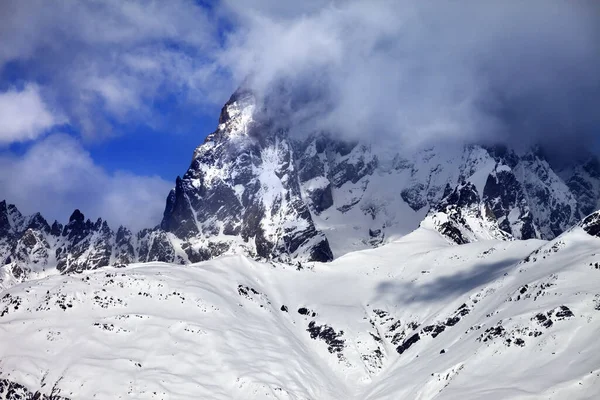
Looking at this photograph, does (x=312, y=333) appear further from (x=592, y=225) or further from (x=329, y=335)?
(x=592, y=225)

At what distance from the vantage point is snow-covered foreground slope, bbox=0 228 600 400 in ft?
401

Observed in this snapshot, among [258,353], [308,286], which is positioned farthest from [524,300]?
[308,286]

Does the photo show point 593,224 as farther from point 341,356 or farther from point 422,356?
point 341,356

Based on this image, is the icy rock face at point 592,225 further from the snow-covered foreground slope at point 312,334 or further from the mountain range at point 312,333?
the snow-covered foreground slope at point 312,334

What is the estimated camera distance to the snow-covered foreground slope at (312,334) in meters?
122

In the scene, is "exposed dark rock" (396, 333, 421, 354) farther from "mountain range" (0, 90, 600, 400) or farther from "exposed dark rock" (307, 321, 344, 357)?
"exposed dark rock" (307, 321, 344, 357)

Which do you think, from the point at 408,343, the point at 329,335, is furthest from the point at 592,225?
the point at 329,335

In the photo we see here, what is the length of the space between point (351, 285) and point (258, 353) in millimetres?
54139

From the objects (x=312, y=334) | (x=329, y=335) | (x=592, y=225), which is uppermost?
(x=312, y=334)

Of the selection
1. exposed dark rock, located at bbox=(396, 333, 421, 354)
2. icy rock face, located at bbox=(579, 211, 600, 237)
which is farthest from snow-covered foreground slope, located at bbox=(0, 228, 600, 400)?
icy rock face, located at bbox=(579, 211, 600, 237)

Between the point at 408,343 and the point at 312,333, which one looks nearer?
the point at 408,343

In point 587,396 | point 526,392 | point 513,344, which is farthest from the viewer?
point 513,344

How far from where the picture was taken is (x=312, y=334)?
168 metres

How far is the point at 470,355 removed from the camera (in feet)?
422
